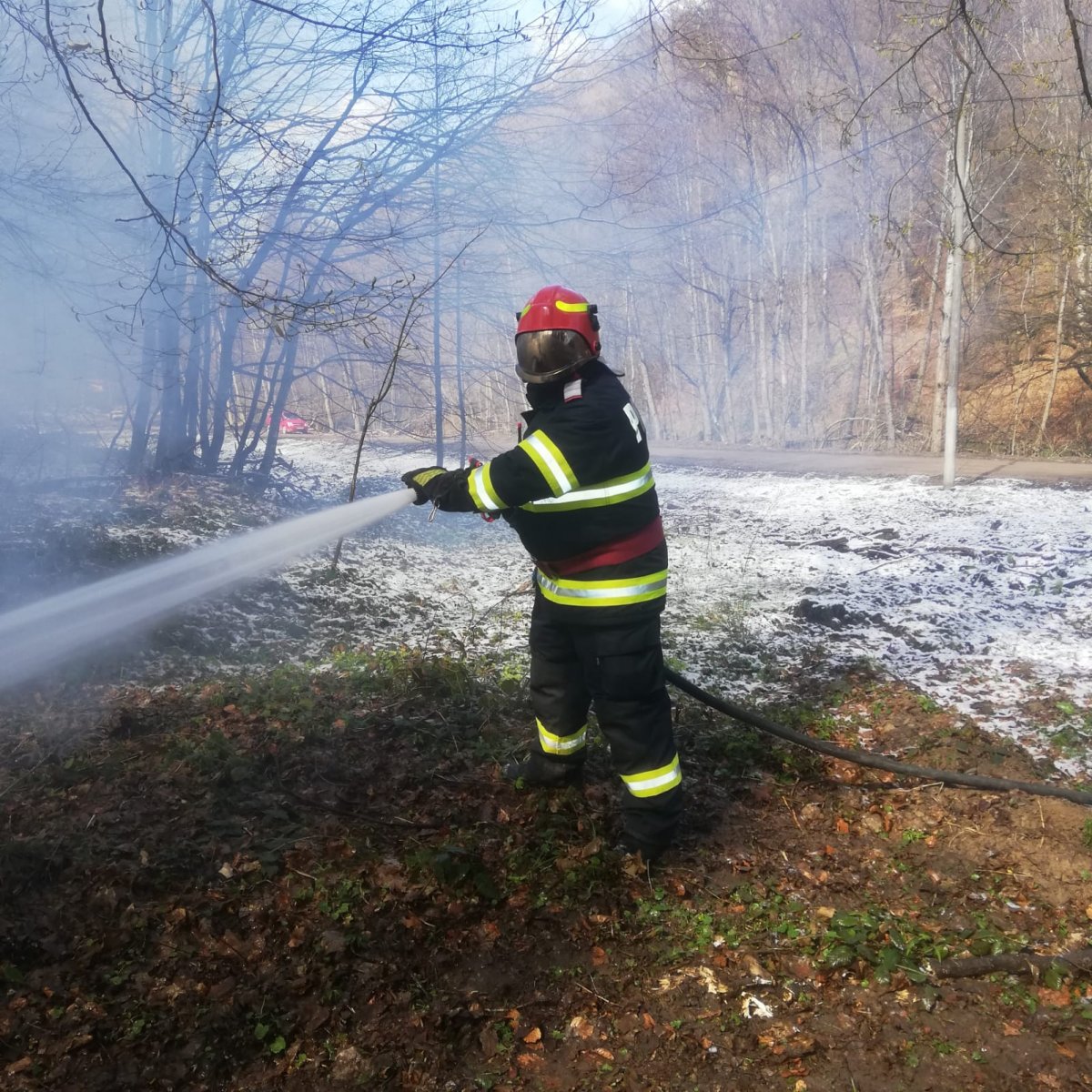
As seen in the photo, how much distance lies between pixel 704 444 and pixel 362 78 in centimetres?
1492

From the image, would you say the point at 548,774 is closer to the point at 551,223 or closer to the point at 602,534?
the point at 602,534

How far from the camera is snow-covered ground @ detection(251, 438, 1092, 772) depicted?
4.97m

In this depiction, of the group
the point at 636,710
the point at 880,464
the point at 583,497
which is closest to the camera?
the point at 583,497

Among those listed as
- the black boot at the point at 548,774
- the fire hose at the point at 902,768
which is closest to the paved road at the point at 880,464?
the fire hose at the point at 902,768

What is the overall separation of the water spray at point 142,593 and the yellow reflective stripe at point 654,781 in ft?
4.93

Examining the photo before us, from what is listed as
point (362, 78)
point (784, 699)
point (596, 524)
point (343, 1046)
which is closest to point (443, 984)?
point (343, 1046)

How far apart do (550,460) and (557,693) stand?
116cm

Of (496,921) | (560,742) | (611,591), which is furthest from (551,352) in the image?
(496,921)

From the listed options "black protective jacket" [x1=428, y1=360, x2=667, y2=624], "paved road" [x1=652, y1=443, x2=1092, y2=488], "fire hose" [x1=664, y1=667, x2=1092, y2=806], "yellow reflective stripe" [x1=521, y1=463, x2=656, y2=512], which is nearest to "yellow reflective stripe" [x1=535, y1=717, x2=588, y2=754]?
"fire hose" [x1=664, y1=667, x2=1092, y2=806]

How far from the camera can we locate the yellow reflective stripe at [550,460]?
2.77 m

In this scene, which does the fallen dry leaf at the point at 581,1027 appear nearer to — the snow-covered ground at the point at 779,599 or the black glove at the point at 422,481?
the black glove at the point at 422,481

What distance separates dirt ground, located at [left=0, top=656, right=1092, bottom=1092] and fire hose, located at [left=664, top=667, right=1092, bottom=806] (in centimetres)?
9

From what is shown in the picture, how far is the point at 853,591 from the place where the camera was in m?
6.79

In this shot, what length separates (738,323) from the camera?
22.0 meters
